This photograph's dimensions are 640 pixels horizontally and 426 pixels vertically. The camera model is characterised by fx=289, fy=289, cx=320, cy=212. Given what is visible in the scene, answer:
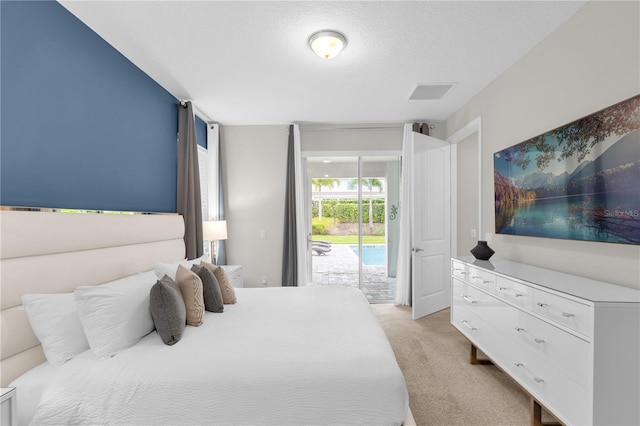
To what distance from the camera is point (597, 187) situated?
1771 mm

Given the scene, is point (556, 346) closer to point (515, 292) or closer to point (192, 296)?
point (515, 292)

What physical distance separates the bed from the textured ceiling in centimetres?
150

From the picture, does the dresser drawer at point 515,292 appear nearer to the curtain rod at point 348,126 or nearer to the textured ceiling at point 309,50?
the textured ceiling at point 309,50

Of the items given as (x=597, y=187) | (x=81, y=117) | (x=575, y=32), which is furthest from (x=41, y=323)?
(x=575, y=32)

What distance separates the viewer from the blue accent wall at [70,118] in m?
1.63

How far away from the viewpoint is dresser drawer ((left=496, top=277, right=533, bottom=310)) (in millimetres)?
1800

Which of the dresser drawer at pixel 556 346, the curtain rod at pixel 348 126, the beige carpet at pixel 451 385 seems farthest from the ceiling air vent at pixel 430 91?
the beige carpet at pixel 451 385

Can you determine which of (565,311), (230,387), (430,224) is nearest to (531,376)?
(565,311)

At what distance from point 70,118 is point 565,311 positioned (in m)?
3.24

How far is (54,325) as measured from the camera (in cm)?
146

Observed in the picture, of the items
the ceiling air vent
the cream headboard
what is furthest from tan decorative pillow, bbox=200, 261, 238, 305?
the ceiling air vent

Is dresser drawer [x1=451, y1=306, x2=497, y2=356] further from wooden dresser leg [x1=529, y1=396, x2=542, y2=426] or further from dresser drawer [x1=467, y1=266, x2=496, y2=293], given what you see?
wooden dresser leg [x1=529, y1=396, x2=542, y2=426]

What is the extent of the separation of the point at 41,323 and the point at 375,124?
Answer: 4.18 meters

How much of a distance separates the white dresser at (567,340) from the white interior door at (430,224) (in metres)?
1.55
